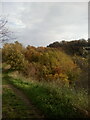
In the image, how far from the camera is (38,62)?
49.2m

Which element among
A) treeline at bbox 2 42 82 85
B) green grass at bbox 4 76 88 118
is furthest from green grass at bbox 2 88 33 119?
treeline at bbox 2 42 82 85

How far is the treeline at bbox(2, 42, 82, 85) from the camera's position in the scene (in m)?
40.1

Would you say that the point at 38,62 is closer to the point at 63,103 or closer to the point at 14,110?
the point at 14,110

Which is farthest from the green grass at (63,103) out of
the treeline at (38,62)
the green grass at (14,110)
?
the treeline at (38,62)

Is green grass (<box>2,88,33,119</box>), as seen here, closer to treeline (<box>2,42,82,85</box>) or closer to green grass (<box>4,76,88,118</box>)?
green grass (<box>4,76,88,118</box>)

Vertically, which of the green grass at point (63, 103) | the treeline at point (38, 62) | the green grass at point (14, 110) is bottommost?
the green grass at point (14, 110)

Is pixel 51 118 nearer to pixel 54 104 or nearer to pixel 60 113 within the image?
pixel 60 113

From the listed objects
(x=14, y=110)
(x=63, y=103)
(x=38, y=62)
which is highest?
(x=38, y=62)

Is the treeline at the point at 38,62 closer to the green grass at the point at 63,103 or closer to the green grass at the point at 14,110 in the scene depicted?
the green grass at the point at 14,110

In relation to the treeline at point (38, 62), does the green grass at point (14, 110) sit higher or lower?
lower

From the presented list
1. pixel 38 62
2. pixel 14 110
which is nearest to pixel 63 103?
pixel 14 110

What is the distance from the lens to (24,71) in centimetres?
3881

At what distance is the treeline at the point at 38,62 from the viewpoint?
40125 mm

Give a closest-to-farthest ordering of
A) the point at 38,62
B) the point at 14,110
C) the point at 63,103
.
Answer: the point at 63,103 < the point at 14,110 < the point at 38,62
